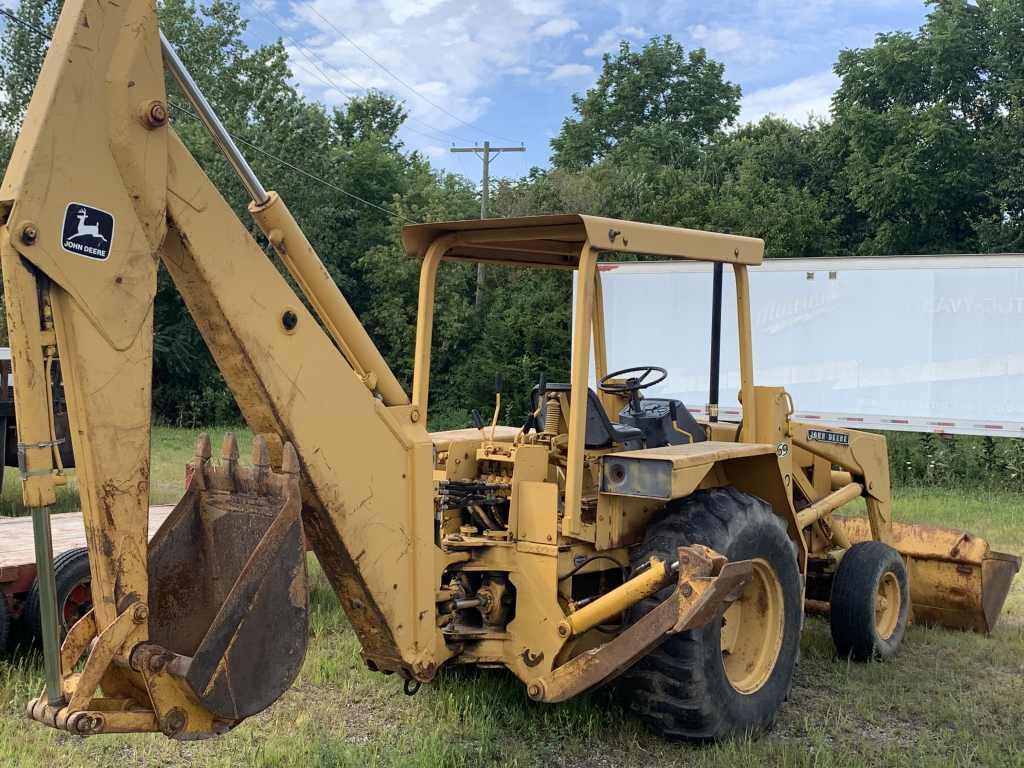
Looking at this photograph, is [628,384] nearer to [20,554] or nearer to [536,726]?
[536,726]

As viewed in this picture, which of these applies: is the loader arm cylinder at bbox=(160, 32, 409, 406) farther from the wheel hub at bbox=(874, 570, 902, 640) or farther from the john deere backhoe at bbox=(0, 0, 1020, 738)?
the wheel hub at bbox=(874, 570, 902, 640)

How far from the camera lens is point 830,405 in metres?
12.8

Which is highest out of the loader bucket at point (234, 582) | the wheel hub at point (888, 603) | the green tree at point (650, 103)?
the green tree at point (650, 103)

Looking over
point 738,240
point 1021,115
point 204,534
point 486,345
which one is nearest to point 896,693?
point 738,240

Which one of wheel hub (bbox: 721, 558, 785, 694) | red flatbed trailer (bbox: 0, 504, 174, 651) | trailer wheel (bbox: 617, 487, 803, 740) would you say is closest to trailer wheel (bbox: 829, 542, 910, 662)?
trailer wheel (bbox: 617, 487, 803, 740)

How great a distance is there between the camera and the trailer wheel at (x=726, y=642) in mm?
4250

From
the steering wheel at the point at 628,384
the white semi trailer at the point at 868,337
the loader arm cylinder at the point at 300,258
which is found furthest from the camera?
the white semi trailer at the point at 868,337

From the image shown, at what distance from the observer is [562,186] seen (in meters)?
22.7

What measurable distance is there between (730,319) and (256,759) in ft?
33.7

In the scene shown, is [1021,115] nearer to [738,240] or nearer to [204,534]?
[738,240]

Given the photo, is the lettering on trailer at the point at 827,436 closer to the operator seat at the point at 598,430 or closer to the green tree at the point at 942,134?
the operator seat at the point at 598,430

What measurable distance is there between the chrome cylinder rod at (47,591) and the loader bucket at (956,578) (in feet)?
18.2

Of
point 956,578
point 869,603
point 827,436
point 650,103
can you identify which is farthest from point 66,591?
point 650,103

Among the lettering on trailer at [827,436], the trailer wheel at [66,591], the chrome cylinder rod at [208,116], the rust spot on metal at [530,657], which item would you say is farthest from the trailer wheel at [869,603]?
the trailer wheel at [66,591]
